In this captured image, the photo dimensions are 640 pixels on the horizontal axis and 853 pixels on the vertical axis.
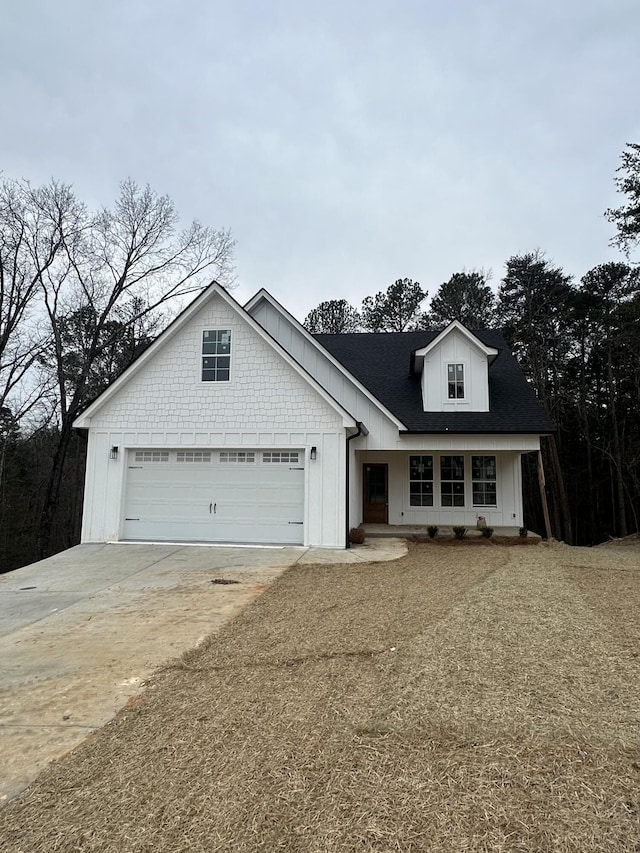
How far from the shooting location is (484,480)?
48.1 feet

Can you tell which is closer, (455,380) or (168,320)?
(455,380)

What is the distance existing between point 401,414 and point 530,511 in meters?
18.2

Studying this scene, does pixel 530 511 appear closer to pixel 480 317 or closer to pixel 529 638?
pixel 480 317

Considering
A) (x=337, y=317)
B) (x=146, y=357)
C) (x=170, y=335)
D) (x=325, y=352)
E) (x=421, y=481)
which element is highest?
(x=337, y=317)

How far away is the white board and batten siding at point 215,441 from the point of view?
36.5 ft

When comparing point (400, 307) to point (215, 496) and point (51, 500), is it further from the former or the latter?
point (215, 496)

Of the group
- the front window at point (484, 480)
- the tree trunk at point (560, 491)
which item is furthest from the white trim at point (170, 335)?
the tree trunk at point (560, 491)

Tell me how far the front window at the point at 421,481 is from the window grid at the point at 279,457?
518 centimetres

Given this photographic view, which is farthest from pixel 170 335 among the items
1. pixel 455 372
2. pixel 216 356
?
pixel 455 372

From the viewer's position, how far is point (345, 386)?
13453mm

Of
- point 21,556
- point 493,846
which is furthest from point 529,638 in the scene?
point 21,556

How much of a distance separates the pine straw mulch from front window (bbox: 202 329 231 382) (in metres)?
7.38

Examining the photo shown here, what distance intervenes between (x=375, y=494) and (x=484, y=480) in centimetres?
347

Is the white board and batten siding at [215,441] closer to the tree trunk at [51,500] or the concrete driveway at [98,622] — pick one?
the concrete driveway at [98,622]
